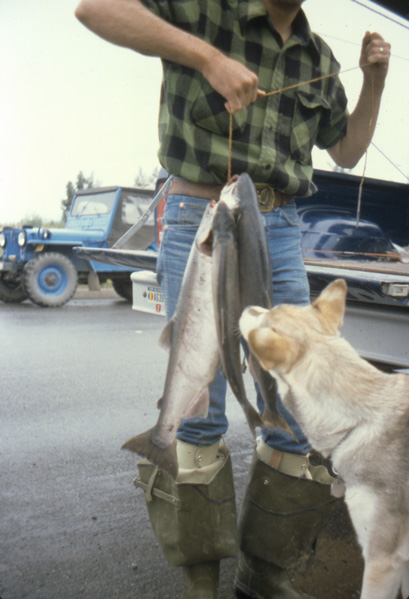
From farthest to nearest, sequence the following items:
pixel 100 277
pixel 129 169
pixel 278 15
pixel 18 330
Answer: pixel 100 277, pixel 18 330, pixel 129 169, pixel 278 15

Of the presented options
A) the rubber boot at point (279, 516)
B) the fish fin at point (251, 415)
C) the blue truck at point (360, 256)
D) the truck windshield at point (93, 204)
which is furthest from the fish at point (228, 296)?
the truck windshield at point (93, 204)

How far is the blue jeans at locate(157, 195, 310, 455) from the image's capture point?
197 centimetres

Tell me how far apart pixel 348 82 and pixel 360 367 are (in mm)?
1008

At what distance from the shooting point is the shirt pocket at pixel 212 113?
1779 mm

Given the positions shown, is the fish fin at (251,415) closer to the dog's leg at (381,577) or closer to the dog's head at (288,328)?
the dog's head at (288,328)

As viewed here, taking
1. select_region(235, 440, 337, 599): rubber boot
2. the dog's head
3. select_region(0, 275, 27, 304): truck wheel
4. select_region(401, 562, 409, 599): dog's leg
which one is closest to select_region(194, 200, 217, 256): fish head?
the dog's head

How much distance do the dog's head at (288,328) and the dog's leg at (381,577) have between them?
2.33 ft

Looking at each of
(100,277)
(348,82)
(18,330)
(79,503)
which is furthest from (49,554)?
(100,277)

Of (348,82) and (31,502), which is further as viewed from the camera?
(31,502)

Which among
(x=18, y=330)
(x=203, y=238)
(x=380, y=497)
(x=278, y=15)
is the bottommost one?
(x=18, y=330)

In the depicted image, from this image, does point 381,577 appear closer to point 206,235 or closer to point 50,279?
point 206,235

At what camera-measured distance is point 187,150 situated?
6.07 ft

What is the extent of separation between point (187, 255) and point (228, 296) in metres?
0.45

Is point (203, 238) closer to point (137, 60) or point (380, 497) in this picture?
point (137, 60)
